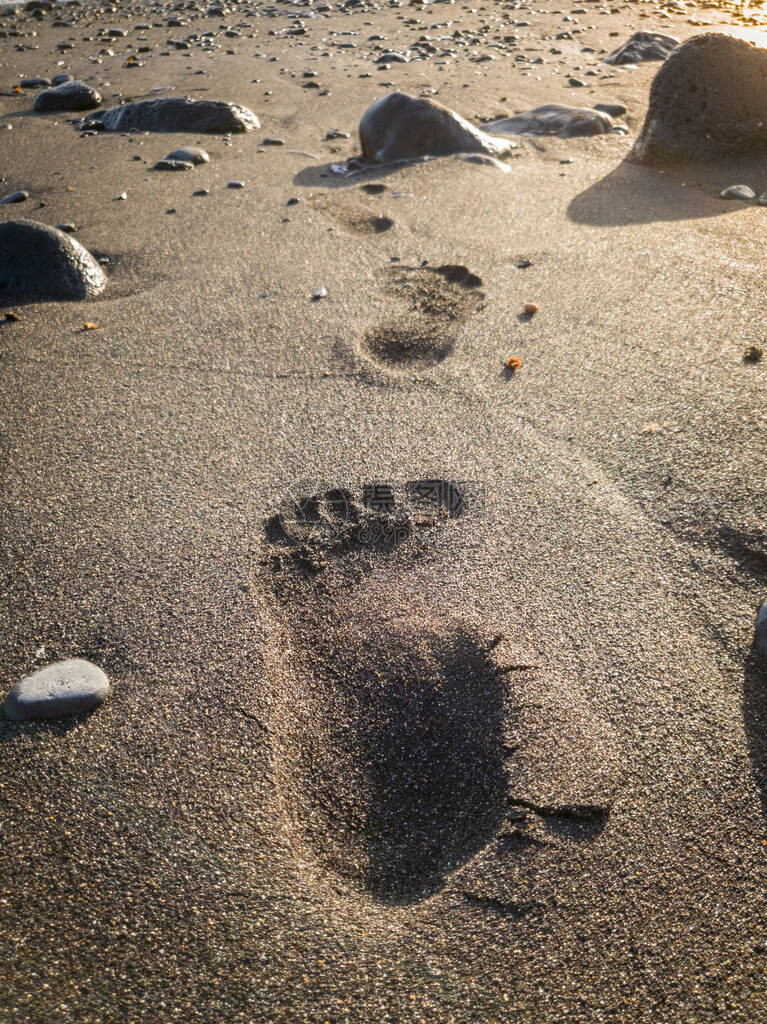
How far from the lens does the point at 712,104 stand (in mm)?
4145

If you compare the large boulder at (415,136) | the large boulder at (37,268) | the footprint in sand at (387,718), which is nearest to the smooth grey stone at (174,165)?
the large boulder at (415,136)

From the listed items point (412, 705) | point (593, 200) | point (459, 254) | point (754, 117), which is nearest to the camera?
point (412, 705)

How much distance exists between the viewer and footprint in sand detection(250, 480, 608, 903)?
1.40 m

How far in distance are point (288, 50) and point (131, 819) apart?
7.23 meters

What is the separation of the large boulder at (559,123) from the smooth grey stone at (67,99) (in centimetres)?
304

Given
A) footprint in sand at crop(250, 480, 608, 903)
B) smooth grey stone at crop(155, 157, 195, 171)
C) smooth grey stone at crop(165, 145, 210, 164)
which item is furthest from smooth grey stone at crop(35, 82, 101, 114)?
footprint in sand at crop(250, 480, 608, 903)

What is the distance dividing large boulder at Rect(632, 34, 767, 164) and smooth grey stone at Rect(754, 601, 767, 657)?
3.42 m

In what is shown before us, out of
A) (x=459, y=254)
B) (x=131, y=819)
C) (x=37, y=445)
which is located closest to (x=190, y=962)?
(x=131, y=819)

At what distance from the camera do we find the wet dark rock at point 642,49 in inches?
245

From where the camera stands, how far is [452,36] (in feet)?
23.1

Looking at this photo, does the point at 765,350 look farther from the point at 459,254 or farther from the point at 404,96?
the point at 404,96

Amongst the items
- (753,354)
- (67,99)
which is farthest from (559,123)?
(67,99)

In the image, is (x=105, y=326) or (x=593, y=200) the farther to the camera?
(x=593, y=200)

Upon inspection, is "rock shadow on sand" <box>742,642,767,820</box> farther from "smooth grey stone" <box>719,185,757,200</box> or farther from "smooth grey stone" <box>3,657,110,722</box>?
"smooth grey stone" <box>719,185,757,200</box>
